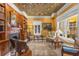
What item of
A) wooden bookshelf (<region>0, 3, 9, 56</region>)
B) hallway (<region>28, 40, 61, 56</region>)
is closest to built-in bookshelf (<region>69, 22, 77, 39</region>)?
hallway (<region>28, 40, 61, 56</region>)

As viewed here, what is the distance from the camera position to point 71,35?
10.1 feet

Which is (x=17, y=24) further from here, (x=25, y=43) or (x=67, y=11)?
(x=67, y=11)

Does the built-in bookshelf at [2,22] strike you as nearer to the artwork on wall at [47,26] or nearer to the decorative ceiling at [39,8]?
the decorative ceiling at [39,8]

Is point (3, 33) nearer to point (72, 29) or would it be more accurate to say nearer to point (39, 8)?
point (39, 8)

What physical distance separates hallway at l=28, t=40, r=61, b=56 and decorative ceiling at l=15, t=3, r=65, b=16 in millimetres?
664

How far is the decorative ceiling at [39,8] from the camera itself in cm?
313

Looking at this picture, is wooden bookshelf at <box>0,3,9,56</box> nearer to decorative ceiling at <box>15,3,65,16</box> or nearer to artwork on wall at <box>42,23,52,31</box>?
decorative ceiling at <box>15,3,65,16</box>

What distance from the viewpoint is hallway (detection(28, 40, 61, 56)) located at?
316cm

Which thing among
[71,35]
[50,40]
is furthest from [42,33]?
[71,35]

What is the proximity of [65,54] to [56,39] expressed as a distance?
1.31 ft

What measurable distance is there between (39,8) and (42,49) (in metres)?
0.95

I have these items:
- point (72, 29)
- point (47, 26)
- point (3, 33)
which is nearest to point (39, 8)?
point (47, 26)

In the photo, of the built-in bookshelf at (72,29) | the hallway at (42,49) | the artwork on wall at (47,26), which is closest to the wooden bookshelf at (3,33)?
the hallway at (42,49)

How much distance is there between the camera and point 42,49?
3160mm
